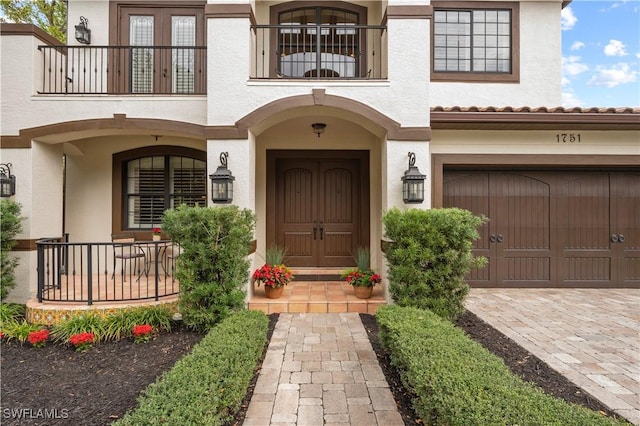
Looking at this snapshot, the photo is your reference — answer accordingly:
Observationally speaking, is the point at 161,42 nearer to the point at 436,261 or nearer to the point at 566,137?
the point at 436,261

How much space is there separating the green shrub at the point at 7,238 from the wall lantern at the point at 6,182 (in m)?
0.20

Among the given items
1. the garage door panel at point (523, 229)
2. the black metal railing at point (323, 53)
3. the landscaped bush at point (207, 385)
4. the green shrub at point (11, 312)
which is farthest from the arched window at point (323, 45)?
the green shrub at point (11, 312)

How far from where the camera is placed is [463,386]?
2244mm

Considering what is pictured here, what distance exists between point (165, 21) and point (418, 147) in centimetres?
642

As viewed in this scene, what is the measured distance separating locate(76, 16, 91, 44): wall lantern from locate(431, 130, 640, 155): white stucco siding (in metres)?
7.79

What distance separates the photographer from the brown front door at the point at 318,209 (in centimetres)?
727

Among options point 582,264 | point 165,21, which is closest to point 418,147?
point 582,264

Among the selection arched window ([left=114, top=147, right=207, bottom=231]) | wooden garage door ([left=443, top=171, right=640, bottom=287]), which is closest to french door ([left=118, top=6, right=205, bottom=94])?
arched window ([left=114, top=147, right=207, bottom=231])

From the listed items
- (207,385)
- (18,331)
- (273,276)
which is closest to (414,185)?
(273,276)

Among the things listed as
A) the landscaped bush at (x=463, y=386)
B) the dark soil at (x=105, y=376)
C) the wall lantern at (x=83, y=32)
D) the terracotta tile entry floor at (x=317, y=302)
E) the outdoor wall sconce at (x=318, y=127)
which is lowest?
the dark soil at (x=105, y=376)

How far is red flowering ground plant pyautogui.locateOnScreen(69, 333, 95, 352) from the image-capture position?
13.3 feet

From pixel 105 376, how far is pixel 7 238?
3.67 meters

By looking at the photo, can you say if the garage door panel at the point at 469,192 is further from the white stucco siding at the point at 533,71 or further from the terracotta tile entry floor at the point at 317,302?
the terracotta tile entry floor at the point at 317,302

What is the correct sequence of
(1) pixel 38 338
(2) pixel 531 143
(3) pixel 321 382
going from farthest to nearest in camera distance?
(2) pixel 531 143 → (1) pixel 38 338 → (3) pixel 321 382
